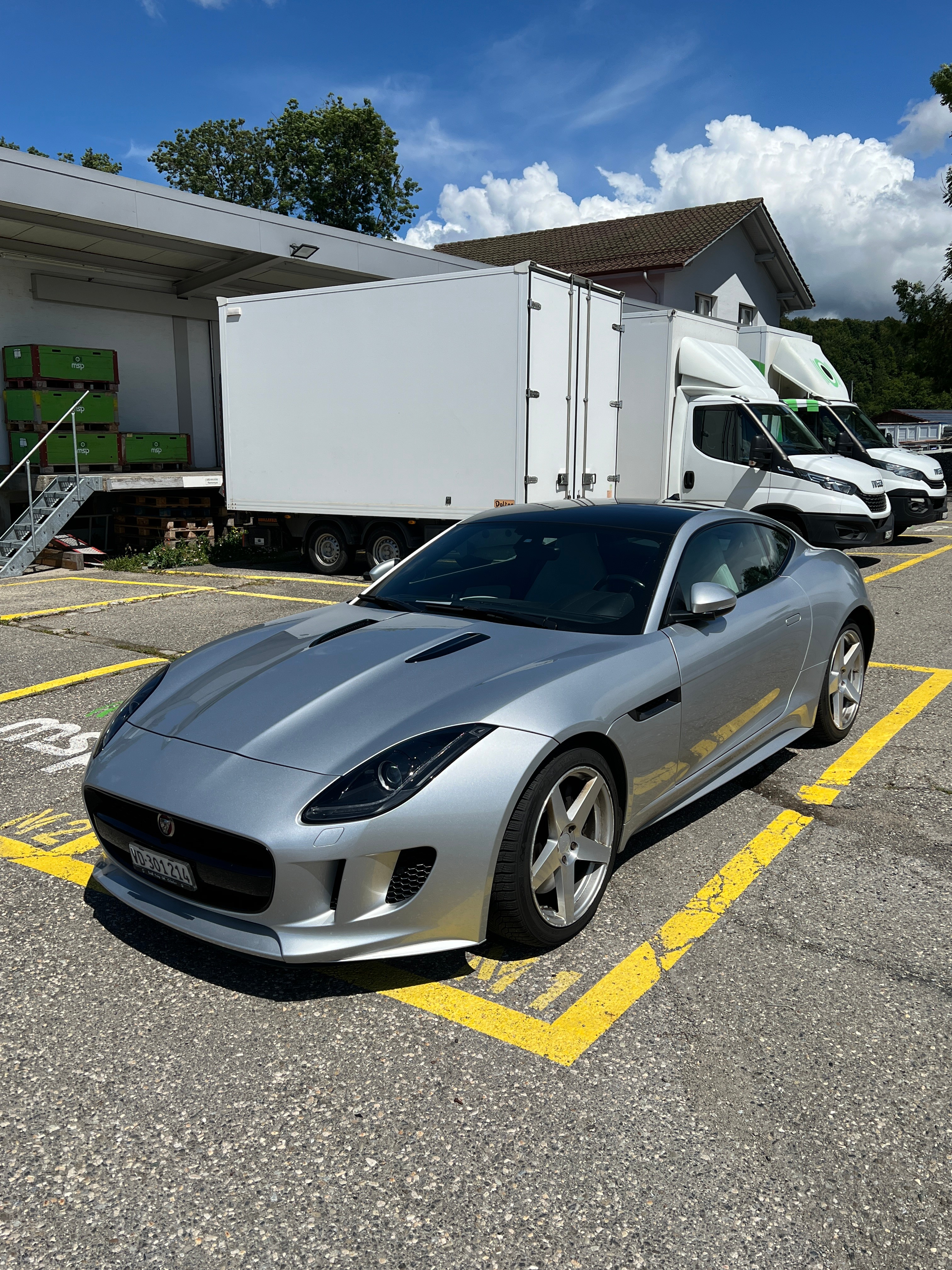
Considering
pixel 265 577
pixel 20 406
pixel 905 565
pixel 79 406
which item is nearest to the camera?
pixel 265 577

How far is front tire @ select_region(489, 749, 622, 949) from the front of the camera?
9.71 feet

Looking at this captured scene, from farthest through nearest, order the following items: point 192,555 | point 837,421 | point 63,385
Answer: point 63,385, point 837,421, point 192,555

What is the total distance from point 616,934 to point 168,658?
5.05 meters

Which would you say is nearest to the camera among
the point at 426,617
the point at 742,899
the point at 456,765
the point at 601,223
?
the point at 456,765

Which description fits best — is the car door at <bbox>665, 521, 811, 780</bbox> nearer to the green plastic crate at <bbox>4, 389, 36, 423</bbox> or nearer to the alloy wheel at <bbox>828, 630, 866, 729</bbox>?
the alloy wheel at <bbox>828, 630, 866, 729</bbox>

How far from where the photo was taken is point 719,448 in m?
12.5

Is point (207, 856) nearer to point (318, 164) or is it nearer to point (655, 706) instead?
point (655, 706)

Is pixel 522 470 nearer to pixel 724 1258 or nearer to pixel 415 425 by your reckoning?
pixel 415 425

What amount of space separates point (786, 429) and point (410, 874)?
36.8 feet

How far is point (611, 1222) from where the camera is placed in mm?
2162

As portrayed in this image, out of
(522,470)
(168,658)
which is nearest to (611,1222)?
(168,658)

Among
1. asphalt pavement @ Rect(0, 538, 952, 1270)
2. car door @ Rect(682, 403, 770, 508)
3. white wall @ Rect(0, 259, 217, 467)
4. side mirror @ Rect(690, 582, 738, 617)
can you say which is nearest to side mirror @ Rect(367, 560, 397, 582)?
side mirror @ Rect(690, 582, 738, 617)

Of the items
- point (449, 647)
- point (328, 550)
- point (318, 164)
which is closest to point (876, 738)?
point (449, 647)

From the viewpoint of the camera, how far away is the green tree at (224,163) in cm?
5541
